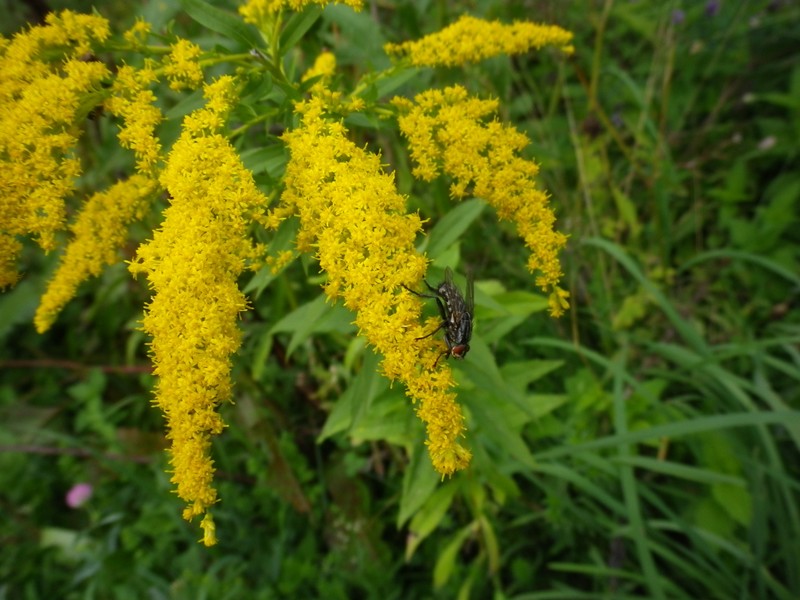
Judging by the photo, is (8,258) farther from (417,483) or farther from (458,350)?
(417,483)

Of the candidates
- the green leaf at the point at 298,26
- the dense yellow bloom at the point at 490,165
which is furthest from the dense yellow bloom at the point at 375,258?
the green leaf at the point at 298,26

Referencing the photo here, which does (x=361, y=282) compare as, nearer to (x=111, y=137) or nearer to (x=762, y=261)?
(x=762, y=261)

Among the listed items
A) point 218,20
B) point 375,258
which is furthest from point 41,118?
point 375,258

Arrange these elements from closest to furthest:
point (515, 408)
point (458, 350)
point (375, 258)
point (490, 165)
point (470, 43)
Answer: point (375, 258), point (458, 350), point (490, 165), point (470, 43), point (515, 408)

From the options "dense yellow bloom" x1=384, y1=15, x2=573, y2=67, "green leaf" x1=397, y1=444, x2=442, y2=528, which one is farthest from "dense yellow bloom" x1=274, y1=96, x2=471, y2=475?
"green leaf" x1=397, y1=444, x2=442, y2=528

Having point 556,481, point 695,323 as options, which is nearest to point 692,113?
point 695,323

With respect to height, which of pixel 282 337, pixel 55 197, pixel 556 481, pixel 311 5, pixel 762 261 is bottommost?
pixel 556 481

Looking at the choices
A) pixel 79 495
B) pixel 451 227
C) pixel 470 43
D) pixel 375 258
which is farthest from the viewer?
pixel 79 495
